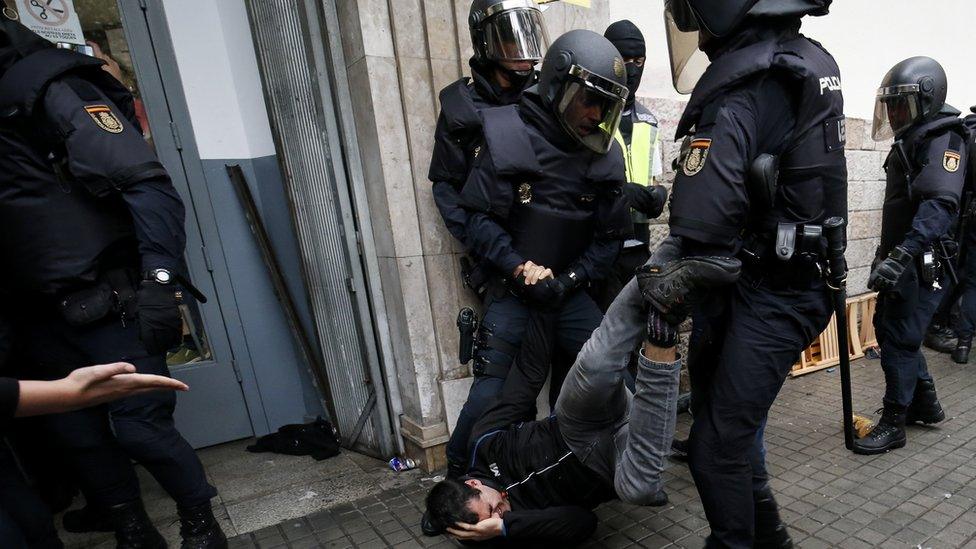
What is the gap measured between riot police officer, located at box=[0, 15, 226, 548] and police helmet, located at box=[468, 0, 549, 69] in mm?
1568

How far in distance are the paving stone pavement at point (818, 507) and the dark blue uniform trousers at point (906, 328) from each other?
0.36 metres

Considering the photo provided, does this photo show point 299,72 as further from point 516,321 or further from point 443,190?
point 516,321

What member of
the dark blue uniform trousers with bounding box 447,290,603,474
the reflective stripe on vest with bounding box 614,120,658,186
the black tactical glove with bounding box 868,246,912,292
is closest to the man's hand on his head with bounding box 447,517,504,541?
the dark blue uniform trousers with bounding box 447,290,603,474

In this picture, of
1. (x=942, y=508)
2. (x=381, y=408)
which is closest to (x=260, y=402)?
(x=381, y=408)

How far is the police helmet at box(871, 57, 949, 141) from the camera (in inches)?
115

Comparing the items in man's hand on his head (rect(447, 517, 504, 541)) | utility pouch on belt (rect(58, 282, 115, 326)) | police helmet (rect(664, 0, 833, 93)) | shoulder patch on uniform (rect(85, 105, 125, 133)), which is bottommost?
man's hand on his head (rect(447, 517, 504, 541))

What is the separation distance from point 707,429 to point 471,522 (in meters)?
0.91

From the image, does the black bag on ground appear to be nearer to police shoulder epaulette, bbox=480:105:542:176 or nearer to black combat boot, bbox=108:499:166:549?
black combat boot, bbox=108:499:166:549

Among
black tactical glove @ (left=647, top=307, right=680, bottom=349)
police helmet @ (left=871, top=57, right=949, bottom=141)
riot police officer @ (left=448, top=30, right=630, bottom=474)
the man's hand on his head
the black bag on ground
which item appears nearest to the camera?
black tactical glove @ (left=647, top=307, right=680, bottom=349)

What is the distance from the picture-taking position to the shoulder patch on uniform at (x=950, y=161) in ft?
9.30

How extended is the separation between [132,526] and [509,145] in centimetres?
235

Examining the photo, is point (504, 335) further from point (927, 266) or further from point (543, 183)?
point (927, 266)

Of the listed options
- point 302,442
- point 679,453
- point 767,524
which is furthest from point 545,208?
point 302,442

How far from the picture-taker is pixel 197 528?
2197mm
